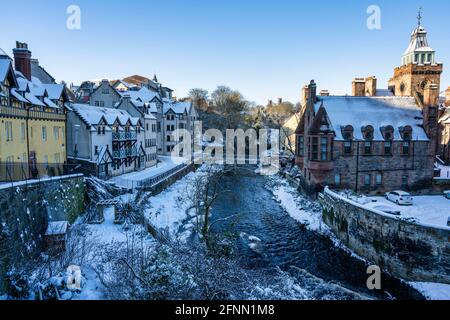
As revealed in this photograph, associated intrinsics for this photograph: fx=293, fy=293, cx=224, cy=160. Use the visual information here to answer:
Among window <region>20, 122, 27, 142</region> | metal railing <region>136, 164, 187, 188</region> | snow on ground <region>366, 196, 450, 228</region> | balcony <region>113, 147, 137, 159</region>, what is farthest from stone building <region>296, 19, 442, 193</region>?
window <region>20, 122, 27, 142</region>

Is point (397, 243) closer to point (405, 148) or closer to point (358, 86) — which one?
point (405, 148)

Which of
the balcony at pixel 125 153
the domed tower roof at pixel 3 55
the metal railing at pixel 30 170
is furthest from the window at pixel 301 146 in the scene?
the domed tower roof at pixel 3 55

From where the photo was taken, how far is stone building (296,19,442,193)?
25531 millimetres

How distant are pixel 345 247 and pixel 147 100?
1664 inches

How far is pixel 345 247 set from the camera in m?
19.5

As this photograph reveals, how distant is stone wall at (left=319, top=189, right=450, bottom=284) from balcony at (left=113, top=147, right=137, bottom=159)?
79.5 ft

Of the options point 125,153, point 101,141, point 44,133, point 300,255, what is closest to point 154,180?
point 125,153

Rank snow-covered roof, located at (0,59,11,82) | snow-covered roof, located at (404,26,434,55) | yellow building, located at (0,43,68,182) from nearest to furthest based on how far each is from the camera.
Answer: snow-covered roof, located at (0,59,11,82), yellow building, located at (0,43,68,182), snow-covered roof, located at (404,26,434,55)

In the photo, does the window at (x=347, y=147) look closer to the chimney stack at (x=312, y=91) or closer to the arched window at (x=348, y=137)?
the arched window at (x=348, y=137)

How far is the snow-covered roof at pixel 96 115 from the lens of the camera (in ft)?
95.9

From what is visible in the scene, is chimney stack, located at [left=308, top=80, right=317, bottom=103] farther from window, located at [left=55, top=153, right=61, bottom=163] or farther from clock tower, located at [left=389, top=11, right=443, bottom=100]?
window, located at [left=55, top=153, right=61, bottom=163]

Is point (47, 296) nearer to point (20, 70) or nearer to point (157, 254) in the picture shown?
point (157, 254)

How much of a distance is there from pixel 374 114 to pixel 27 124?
28594 mm
